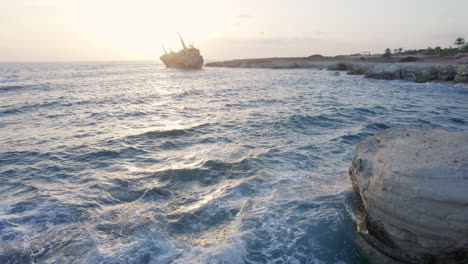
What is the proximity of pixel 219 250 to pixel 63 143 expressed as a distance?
10.4m

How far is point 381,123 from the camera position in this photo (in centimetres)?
1420

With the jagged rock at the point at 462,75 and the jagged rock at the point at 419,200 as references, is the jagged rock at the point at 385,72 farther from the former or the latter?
the jagged rock at the point at 419,200

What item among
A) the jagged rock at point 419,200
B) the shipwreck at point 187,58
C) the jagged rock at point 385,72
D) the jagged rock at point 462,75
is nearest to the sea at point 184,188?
the jagged rock at point 419,200

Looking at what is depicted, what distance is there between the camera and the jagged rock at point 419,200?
4059 millimetres

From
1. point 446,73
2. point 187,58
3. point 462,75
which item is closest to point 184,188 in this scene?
point 462,75

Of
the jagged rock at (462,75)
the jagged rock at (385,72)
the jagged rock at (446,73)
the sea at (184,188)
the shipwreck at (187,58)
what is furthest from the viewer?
the shipwreck at (187,58)

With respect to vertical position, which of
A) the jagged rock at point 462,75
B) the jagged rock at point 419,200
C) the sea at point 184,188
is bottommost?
the sea at point 184,188

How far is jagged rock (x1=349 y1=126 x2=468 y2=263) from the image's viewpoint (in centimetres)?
Answer: 406

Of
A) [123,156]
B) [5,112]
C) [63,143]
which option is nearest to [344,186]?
[123,156]

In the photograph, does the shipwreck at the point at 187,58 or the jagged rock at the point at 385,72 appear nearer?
the jagged rock at the point at 385,72

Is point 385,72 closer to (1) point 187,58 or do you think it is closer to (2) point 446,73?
(2) point 446,73

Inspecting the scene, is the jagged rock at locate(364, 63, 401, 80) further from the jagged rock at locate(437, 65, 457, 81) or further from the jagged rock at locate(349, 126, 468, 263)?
the jagged rock at locate(349, 126, 468, 263)

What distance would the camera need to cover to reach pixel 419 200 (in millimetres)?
4230

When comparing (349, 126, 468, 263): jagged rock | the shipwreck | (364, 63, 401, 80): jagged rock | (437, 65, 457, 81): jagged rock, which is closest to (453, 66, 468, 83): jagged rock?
(437, 65, 457, 81): jagged rock
